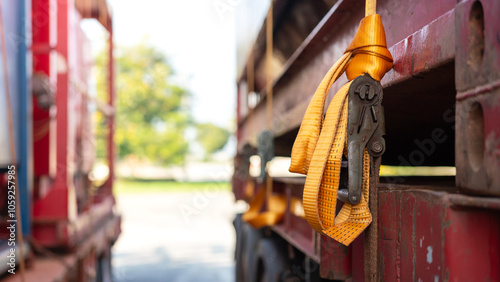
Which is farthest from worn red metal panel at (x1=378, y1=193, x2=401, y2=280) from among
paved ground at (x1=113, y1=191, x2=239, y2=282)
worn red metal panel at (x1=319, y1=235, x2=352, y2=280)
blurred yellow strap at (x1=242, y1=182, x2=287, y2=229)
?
paved ground at (x1=113, y1=191, x2=239, y2=282)

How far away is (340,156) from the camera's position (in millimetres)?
1188

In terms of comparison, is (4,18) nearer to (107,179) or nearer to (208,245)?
(107,179)

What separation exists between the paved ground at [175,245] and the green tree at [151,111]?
414 inches

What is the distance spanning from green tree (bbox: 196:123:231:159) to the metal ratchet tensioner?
41.4 m

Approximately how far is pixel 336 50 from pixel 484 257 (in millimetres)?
1096

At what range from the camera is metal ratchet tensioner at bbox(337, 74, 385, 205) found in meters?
1.20

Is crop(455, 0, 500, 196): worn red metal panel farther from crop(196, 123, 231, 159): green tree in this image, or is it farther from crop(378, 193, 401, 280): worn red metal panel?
crop(196, 123, 231, 159): green tree

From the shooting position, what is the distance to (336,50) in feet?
5.95

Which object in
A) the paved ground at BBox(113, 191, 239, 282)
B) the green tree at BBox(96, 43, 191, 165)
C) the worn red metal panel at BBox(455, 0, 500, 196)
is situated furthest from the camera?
the green tree at BBox(96, 43, 191, 165)

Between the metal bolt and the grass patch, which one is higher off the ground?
the metal bolt

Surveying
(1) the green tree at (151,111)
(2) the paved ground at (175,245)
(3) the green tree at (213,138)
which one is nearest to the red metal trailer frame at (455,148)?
(2) the paved ground at (175,245)

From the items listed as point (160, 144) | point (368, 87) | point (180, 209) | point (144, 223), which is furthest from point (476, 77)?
point (160, 144)

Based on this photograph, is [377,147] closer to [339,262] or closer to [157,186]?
[339,262]

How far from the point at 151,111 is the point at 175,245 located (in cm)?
1935
